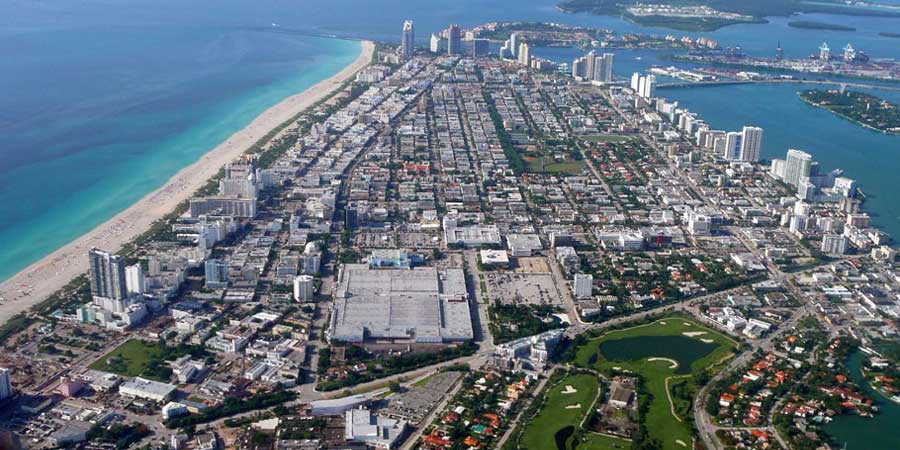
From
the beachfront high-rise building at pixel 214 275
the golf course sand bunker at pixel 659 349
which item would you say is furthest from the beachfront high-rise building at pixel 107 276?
the golf course sand bunker at pixel 659 349

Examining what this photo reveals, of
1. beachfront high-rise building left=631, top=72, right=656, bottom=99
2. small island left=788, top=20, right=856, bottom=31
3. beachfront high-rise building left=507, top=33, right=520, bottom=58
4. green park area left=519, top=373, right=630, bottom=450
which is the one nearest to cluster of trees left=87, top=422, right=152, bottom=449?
green park area left=519, top=373, right=630, bottom=450

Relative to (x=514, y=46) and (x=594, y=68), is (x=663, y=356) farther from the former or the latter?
(x=514, y=46)

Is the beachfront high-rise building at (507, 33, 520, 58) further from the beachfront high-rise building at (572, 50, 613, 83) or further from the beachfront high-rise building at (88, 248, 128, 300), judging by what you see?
the beachfront high-rise building at (88, 248, 128, 300)

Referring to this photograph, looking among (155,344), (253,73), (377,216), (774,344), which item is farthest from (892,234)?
(253,73)

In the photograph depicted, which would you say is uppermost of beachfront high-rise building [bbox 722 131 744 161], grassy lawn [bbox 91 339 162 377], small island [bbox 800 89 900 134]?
small island [bbox 800 89 900 134]

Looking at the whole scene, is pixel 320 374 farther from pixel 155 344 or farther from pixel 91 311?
pixel 91 311
